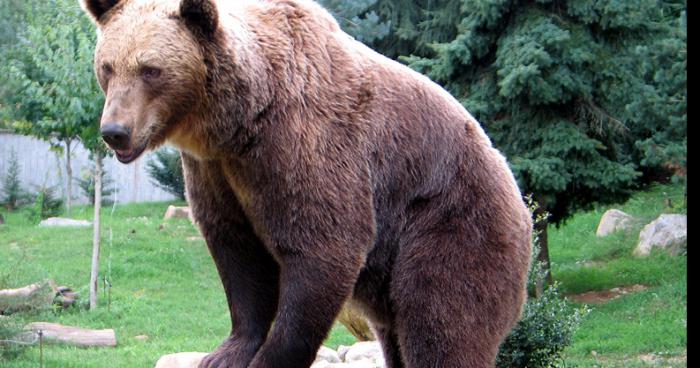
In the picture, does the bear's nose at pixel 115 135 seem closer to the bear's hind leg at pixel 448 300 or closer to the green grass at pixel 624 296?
the bear's hind leg at pixel 448 300

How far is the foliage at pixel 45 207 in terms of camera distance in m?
22.9

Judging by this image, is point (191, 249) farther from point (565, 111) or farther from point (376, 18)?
point (565, 111)

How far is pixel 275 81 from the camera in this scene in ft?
12.4

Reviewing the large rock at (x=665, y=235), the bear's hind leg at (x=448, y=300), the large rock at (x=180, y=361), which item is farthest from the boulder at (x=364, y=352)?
the large rock at (x=665, y=235)

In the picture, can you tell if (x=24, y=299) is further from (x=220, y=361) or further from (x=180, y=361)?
(x=220, y=361)

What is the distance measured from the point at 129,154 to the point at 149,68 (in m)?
0.34

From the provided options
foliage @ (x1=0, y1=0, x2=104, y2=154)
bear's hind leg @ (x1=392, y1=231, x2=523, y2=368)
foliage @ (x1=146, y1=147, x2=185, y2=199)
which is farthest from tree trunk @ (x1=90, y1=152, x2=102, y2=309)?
bear's hind leg @ (x1=392, y1=231, x2=523, y2=368)

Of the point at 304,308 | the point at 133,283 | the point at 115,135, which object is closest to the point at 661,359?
the point at 304,308

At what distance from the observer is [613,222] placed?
58.6 ft

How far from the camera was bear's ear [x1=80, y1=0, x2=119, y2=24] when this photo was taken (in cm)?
364

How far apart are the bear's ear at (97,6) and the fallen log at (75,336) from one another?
8.40 m

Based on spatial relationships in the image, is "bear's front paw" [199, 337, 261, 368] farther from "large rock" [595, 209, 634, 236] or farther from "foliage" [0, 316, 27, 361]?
"large rock" [595, 209, 634, 236]
